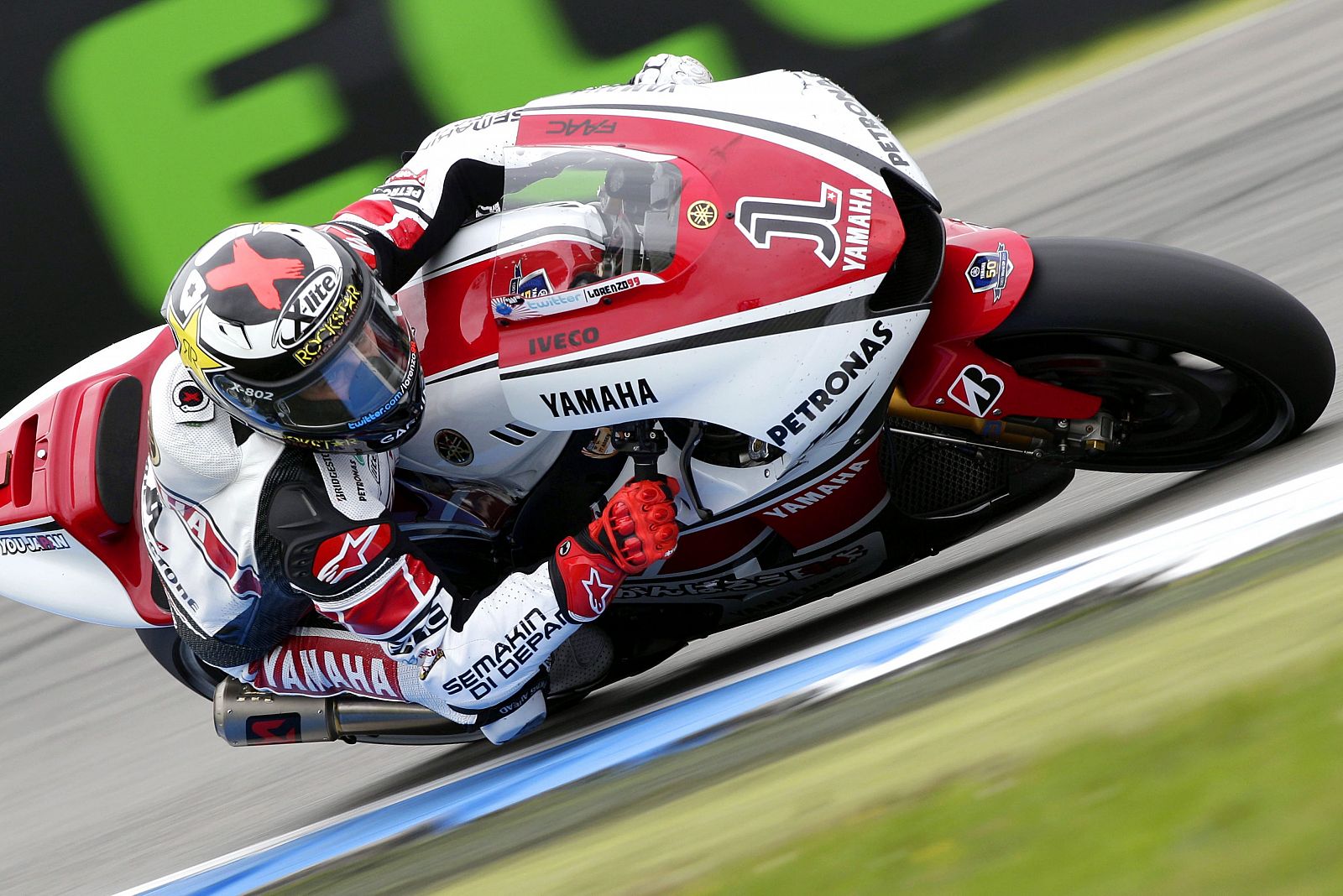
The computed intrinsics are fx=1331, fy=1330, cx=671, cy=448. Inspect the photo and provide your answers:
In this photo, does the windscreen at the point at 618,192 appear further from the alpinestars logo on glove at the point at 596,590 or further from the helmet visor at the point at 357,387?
the alpinestars logo on glove at the point at 596,590

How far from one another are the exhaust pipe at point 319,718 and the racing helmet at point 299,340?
104 centimetres

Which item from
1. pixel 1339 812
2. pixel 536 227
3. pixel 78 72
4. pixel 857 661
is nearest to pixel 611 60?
pixel 78 72

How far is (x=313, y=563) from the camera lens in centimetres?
304

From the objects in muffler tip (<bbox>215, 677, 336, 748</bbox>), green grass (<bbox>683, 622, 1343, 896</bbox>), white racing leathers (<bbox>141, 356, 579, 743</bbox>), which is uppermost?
green grass (<bbox>683, 622, 1343, 896</bbox>)

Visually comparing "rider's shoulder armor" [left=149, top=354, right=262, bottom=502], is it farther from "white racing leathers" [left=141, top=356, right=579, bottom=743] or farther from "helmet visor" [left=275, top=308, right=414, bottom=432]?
"helmet visor" [left=275, top=308, right=414, bottom=432]

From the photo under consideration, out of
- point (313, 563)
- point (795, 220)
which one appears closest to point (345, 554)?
point (313, 563)

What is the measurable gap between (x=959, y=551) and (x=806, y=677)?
4.48 feet

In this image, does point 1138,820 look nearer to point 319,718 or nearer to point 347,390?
point 347,390

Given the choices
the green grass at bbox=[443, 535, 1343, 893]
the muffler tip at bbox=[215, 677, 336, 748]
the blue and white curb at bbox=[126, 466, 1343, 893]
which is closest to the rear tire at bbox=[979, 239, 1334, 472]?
the blue and white curb at bbox=[126, 466, 1343, 893]

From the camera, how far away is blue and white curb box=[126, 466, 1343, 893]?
2.38 m

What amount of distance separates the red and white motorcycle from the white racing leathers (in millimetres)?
282

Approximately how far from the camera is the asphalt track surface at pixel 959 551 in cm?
387

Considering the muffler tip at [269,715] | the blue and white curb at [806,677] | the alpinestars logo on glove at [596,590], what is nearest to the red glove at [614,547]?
the alpinestars logo on glove at [596,590]

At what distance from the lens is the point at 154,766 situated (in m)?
4.66
